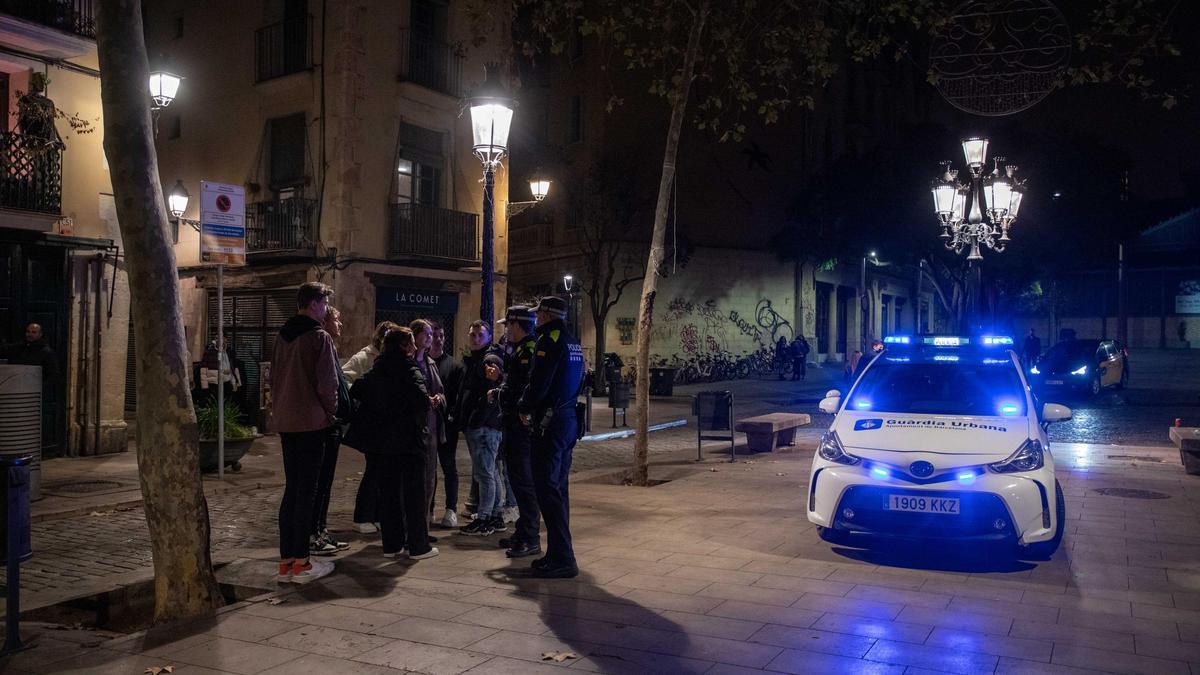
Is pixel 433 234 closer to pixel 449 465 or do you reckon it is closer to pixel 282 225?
pixel 282 225

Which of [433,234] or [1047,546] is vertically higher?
[433,234]

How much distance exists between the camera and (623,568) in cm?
675

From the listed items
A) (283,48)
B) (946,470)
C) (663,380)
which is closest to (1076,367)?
(663,380)

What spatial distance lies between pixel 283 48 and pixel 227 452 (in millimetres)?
12662

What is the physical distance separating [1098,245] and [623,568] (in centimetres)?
3128

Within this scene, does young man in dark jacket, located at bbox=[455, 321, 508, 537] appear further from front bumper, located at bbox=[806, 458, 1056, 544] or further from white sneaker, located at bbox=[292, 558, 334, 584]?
front bumper, located at bbox=[806, 458, 1056, 544]

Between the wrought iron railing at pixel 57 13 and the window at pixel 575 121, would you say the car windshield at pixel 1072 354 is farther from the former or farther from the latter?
the wrought iron railing at pixel 57 13

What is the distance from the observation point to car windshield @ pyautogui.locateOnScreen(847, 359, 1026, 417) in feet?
25.1

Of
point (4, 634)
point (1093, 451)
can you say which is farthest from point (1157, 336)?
point (4, 634)

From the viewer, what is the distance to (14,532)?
4945 mm

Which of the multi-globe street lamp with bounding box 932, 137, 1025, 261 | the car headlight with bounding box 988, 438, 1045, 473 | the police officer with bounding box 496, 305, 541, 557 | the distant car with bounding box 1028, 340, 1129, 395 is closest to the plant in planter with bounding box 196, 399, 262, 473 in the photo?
the police officer with bounding box 496, 305, 541, 557

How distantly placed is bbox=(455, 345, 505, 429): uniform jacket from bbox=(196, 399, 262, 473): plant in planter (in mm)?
5141

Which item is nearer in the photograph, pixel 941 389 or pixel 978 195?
pixel 941 389

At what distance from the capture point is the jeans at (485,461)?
802 centimetres
